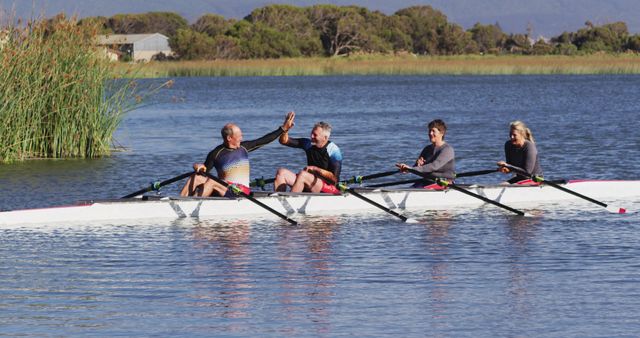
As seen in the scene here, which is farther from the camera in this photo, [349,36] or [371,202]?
[349,36]

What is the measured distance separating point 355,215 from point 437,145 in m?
1.55

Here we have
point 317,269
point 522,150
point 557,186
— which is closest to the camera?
point 317,269

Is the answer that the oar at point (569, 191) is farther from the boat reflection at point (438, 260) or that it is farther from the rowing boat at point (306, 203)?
the boat reflection at point (438, 260)

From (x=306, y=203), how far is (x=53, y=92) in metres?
7.71

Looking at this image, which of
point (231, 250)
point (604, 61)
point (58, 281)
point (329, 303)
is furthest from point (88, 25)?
point (604, 61)

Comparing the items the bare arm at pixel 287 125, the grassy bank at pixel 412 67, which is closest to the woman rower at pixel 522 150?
the bare arm at pixel 287 125

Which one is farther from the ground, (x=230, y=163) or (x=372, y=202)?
(x=230, y=163)

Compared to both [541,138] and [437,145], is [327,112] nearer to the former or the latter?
[541,138]

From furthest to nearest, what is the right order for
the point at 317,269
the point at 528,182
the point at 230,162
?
the point at 528,182
the point at 230,162
the point at 317,269

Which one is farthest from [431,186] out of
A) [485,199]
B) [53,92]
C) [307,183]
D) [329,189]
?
[53,92]

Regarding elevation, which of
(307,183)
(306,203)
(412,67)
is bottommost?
(412,67)

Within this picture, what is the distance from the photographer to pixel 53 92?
76.2 ft

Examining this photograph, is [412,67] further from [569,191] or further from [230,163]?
[230,163]

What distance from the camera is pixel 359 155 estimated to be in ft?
94.7
